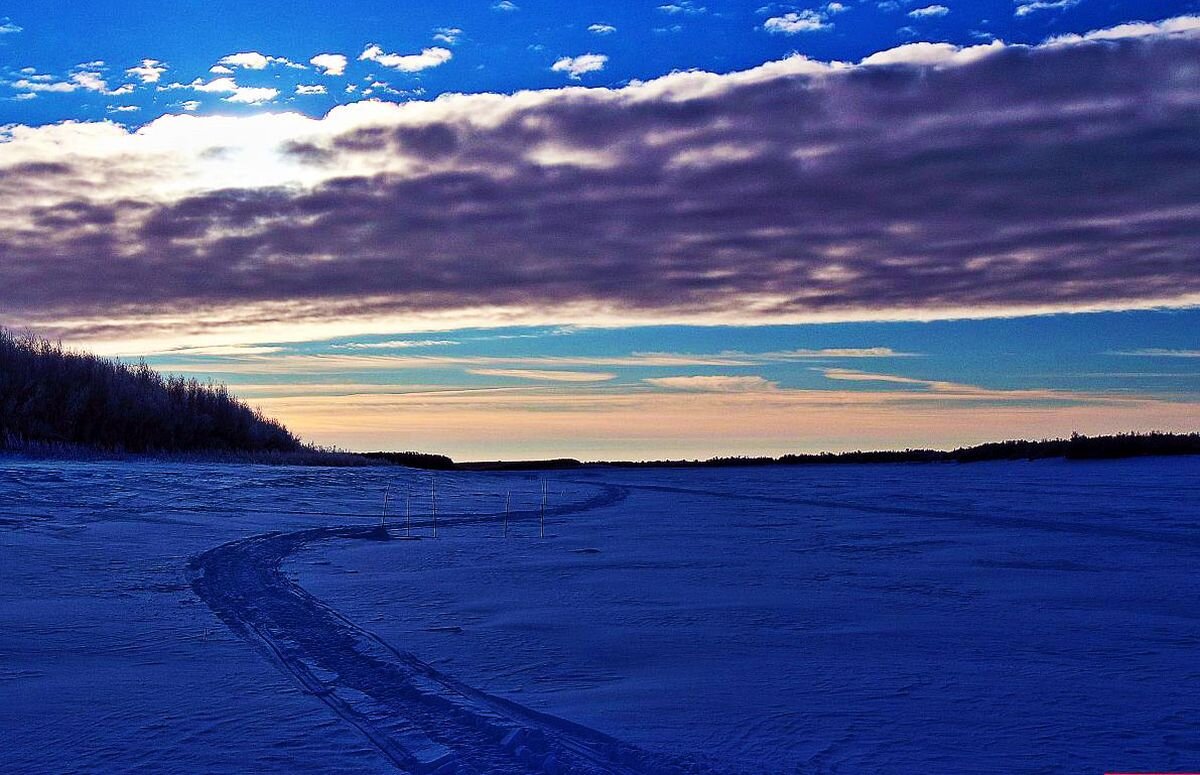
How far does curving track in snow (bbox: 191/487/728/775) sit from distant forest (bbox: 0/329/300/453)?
16.5 m

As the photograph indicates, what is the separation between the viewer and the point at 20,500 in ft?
31.0

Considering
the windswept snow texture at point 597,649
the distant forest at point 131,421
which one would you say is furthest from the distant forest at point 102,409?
the windswept snow texture at point 597,649

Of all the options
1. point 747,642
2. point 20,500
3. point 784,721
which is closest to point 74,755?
point 784,721

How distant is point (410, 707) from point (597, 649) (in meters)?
0.98

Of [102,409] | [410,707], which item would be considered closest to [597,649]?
[410,707]

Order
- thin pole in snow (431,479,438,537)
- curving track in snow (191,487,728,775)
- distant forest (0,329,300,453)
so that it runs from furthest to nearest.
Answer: distant forest (0,329,300,453)
thin pole in snow (431,479,438,537)
curving track in snow (191,487,728,775)

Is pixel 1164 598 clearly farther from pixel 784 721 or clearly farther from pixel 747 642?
pixel 784 721

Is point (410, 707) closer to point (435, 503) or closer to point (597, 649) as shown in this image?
point (597, 649)

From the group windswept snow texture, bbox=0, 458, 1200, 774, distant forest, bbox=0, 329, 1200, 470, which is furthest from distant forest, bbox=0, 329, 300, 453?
windswept snow texture, bbox=0, 458, 1200, 774

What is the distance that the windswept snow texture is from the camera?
103 inches

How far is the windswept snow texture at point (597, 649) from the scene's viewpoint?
8.57 ft

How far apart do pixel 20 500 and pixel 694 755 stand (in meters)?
9.08

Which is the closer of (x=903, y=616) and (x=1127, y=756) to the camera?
(x=1127, y=756)

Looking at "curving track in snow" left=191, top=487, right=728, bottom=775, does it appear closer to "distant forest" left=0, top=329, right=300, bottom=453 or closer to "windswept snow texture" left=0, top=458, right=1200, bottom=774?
"windswept snow texture" left=0, top=458, right=1200, bottom=774
